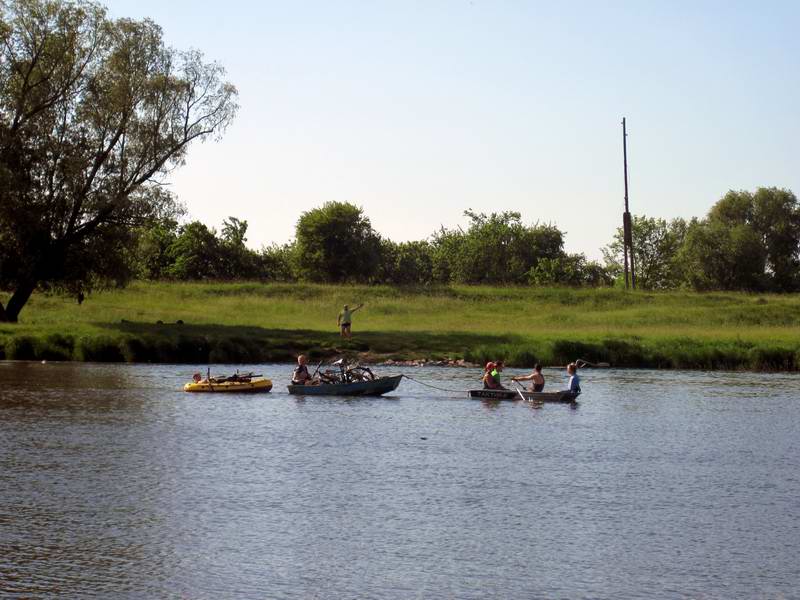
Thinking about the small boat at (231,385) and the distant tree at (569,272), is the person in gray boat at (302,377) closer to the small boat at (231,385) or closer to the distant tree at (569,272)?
the small boat at (231,385)

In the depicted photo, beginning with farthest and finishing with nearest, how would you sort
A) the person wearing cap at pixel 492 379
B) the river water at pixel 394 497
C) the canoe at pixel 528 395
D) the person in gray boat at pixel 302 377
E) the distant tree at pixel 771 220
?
1. the distant tree at pixel 771 220
2. the person in gray boat at pixel 302 377
3. the person wearing cap at pixel 492 379
4. the canoe at pixel 528 395
5. the river water at pixel 394 497

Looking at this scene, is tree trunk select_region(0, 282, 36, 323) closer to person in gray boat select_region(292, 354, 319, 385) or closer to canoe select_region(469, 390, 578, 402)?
person in gray boat select_region(292, 354, 319, 385)

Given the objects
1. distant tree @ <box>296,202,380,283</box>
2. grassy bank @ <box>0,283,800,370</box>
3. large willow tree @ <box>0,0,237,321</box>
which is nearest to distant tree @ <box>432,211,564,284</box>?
distant tree @ <box>296,202,380,283</box>

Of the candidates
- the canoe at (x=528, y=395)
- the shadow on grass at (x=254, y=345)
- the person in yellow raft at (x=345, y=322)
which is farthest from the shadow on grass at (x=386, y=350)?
the canoe at (x=528, y=395)

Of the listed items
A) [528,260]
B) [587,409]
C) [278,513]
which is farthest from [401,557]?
[528,260]

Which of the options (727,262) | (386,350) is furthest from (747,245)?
(386,350)

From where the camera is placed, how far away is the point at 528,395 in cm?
4541

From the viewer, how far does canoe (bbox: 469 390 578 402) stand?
1763 inches

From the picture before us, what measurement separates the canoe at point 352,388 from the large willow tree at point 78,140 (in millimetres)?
23779

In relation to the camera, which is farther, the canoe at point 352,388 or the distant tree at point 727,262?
the distant tree at point 727,262

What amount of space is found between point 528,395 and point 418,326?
29.9m

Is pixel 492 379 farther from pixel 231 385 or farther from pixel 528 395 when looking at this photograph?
pixel 231 385

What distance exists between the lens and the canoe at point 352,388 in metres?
46.2

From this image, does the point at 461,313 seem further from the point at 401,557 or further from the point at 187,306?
the point at 401,557
